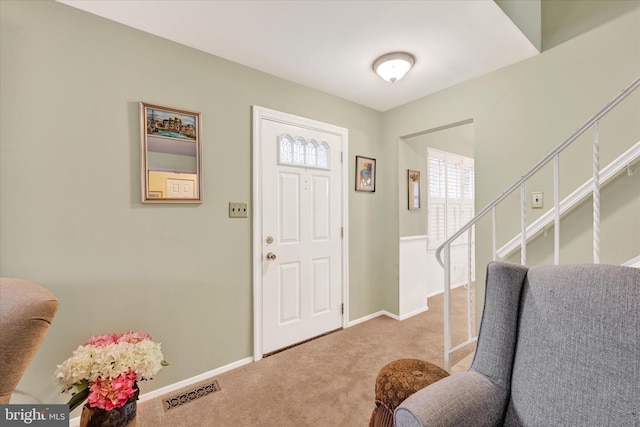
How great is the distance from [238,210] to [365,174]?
1.50 metres

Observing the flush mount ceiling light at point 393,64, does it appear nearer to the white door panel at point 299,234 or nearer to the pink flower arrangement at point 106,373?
the white door panel at point 299,234

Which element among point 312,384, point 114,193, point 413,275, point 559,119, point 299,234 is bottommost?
point 312,384

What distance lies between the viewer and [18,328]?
0.96m

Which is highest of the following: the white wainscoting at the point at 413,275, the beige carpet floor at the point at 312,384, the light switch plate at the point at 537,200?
the light switch plate at the point at 537,200

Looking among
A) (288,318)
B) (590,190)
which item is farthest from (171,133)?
(590,190)

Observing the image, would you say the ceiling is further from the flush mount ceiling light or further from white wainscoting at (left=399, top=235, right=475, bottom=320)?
white wainscoting at (left=399, top=235, right=475, bottom=320)

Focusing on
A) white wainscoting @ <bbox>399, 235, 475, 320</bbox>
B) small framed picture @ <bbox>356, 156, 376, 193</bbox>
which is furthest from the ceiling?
white wainscoting @ <bbox>399, 235, 475, 320</bbox>

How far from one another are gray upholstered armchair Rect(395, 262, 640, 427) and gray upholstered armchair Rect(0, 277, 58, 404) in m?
1.33

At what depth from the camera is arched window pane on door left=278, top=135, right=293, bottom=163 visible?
2342 mm

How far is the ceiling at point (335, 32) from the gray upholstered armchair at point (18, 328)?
1586 millimetres

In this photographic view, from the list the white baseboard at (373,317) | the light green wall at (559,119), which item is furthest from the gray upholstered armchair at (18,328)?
the light green wall at (559,119)

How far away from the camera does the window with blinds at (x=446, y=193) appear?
370 centimetres

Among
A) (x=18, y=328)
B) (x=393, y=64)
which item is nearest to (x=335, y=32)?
(x=393, y=64)

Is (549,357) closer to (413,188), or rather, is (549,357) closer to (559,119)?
(559,119)
